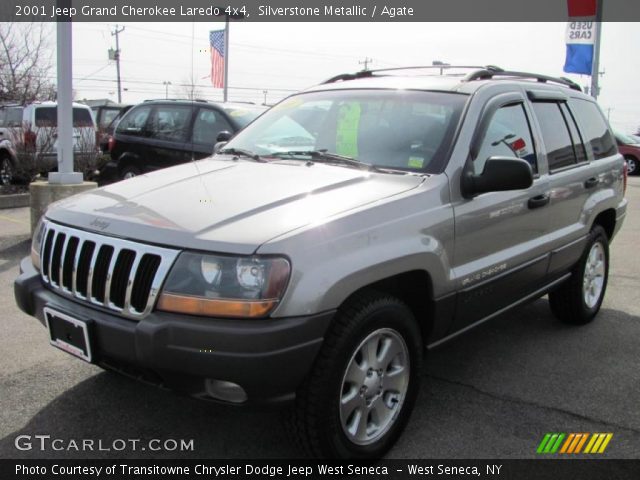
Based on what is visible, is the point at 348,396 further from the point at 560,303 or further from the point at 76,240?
the point at 560,303

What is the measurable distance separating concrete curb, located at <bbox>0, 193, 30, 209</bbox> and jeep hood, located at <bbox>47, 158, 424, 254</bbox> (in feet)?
23.6

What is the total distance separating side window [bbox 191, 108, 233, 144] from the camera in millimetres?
8766

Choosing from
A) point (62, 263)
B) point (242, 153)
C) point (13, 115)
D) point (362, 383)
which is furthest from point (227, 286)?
point (13, 115)

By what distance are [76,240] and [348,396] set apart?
1412 millimetres

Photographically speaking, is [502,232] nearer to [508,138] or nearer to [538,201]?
[538,201]

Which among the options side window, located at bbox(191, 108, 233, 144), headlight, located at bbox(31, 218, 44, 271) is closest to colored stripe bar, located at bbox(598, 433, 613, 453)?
headlight, located at bbox(31, 218, 44, 271)

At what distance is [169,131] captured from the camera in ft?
30.8

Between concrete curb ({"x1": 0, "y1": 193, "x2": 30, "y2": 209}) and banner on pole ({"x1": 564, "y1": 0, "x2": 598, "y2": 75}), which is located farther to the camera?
banner on pole ({"x1": 564, "y1": 0, "x2": 598, "y2": 75})

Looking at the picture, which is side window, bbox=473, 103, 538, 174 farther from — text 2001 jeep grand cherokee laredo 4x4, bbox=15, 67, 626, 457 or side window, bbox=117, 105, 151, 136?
side window, bbox=117, 105, 151, 136

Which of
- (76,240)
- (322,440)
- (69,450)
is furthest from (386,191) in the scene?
(69,450)

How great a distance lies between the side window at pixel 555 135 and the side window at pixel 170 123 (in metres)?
6.08

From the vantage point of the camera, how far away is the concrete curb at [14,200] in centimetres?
955

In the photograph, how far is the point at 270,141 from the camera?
3891 mm

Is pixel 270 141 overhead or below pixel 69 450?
overhead
